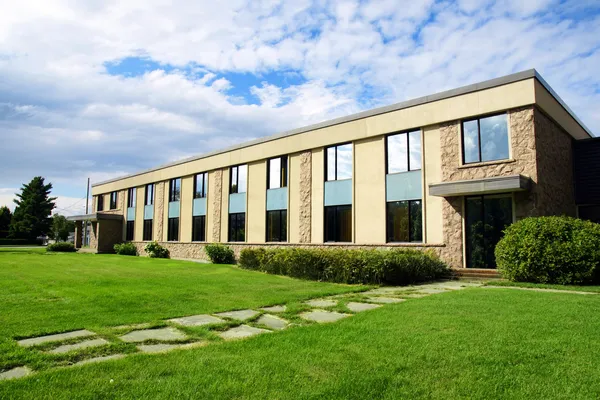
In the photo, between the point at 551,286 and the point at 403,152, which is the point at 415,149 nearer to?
the point at 403,152

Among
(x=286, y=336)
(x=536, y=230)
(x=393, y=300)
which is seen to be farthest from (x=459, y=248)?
(x=286, y=336)

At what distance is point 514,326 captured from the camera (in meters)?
5.77

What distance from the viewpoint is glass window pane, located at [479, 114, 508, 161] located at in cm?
1403

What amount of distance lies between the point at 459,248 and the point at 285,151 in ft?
33.4

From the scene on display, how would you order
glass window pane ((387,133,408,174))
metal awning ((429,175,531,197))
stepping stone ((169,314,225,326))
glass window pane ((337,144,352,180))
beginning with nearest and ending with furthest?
1. stepping stone ((169,314,225,326))
2. metal awning ((429,175,531,197))
3. glass window pane ((387,133,408,174))
4. glass window pane ((337,144,352,180))

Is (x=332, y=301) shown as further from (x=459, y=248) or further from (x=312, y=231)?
(x=312, y=231)

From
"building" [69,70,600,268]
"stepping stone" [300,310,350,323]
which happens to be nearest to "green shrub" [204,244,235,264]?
"building" [69,70,600,268]

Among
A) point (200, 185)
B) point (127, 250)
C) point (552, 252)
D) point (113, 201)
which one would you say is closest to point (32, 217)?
point (113, 201)

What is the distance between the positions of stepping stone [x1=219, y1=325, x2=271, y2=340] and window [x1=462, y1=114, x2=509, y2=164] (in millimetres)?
11450

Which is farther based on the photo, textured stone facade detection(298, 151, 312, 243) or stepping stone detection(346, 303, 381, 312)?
textured stone facade detection(298, 151, 312, 243)

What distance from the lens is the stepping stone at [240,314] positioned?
6.96 m

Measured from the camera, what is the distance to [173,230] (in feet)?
96.1

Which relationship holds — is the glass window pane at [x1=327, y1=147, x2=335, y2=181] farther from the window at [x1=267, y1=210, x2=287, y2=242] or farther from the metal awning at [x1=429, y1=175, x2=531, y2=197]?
the metal awning at [x1=429, y1=175, x2=531, y2=197]

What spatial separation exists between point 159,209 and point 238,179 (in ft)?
30.9
